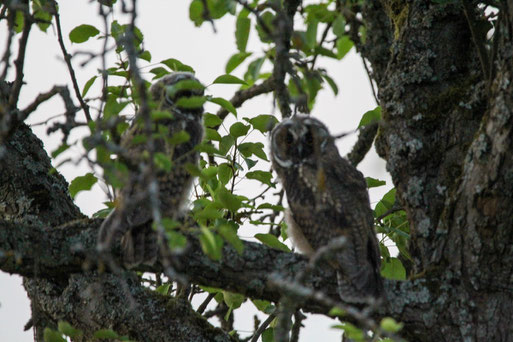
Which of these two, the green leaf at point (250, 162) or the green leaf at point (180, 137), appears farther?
the green leaf at point (250, 162)

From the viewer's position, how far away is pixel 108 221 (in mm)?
3316

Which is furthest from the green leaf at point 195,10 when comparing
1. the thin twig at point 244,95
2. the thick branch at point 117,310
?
the thin twig at point 244,95

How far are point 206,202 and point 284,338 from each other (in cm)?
174

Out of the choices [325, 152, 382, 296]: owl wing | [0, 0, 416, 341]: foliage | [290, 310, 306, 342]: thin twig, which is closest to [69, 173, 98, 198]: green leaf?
[0, 0, 416, 341]: foliage

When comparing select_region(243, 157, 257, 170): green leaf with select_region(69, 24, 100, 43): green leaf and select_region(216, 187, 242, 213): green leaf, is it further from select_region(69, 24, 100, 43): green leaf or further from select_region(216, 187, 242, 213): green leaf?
select_region(69, 24, 100, 43): green leaf

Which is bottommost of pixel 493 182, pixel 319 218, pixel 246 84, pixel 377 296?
pixel 377 296

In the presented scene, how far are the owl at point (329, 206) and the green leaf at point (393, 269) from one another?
25cm

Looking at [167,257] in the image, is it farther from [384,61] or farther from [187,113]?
[384,61]

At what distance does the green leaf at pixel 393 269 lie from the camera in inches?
160

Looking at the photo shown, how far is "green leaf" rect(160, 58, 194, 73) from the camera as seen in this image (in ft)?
13.0

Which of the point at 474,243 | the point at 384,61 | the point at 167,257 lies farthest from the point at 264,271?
the point at 384,61

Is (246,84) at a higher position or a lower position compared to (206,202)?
higher

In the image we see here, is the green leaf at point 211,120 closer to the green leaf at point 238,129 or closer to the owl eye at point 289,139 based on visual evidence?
the green leaf at point 238,129

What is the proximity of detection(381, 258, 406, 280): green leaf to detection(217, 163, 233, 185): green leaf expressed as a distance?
1049 millimetres
